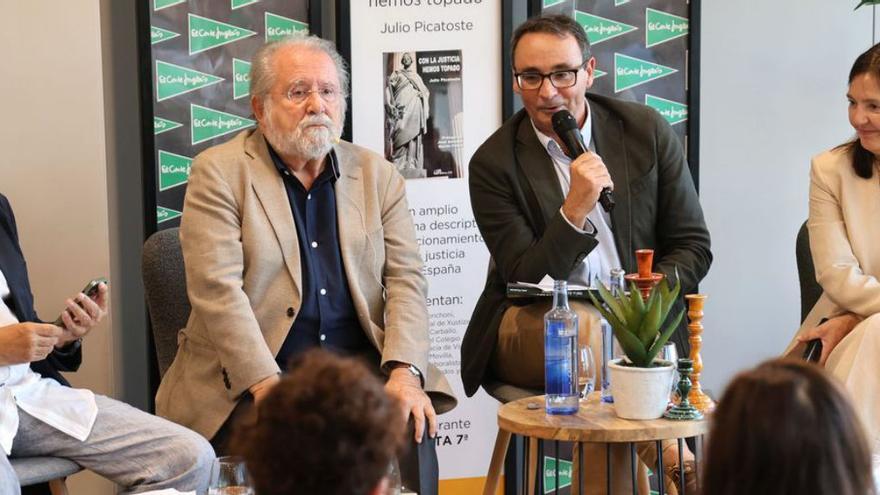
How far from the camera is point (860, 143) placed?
138 inches

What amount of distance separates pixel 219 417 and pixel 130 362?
43.7 inches

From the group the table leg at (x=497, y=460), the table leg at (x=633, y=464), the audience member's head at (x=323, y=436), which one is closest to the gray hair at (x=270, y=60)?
the table leg at (x=497, y=460)

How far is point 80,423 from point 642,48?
241 centimetres

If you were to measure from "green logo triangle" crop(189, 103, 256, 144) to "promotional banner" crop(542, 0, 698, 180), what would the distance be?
120 centimetres

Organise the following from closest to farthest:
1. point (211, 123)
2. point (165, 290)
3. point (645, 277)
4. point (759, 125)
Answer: point (645, 277) < point (165, 290) < point (211, 123) < point (759, 125)

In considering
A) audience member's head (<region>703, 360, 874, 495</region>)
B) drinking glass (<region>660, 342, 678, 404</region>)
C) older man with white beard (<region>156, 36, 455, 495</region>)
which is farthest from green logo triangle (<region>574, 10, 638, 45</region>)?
audience member's head (<region>703, 360, 874, 495</region>)

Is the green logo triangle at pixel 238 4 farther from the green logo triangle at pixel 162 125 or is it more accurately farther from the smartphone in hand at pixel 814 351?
the smartphone in hand at pixel 814 351

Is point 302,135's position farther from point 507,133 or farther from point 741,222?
point 741,222

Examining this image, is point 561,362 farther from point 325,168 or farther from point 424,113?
point 424,113

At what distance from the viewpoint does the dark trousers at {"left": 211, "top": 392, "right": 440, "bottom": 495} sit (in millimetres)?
3062

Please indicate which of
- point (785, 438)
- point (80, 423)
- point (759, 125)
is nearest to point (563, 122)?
point (80, 423)

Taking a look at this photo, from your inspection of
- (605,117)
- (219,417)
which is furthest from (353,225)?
Result: (605,117)

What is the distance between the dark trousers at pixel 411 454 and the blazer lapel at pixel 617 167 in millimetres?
828

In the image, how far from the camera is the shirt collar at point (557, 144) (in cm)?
356
